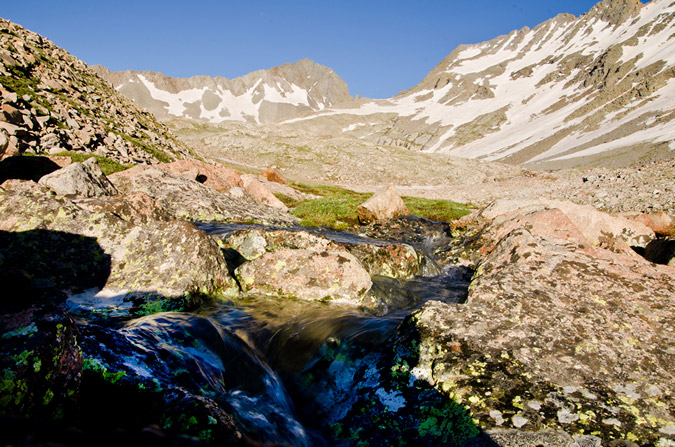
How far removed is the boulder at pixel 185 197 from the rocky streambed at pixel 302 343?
8.09 m

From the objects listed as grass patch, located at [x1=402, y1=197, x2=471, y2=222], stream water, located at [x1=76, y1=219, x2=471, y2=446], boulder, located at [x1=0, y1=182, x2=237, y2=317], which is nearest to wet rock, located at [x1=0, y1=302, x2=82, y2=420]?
stream water, located at [x1=76, y1=219, x2=471, y2=446]

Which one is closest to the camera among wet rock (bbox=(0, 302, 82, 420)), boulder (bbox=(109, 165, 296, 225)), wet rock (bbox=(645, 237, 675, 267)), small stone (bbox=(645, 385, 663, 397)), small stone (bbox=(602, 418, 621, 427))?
wet rock (bbox=(0, 302, 82, 420))

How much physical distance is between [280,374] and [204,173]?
23204 millimetres

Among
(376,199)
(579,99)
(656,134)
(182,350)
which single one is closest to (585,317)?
(182,350)

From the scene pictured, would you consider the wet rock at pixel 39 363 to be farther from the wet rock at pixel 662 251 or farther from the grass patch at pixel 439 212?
the grass patch at pixel 439 212

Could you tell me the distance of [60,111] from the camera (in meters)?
26.6

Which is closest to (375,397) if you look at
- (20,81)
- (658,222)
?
(658,222)

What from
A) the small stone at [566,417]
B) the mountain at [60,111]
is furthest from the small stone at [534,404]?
the mountain at [60,111]

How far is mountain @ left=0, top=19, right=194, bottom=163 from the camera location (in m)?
22.0

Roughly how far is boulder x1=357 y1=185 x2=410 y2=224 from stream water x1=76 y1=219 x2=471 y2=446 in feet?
50.4

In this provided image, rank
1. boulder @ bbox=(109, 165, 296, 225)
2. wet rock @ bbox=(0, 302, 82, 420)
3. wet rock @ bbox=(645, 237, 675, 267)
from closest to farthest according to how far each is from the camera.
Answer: wet rock @ bbox=(0, 302, 82, 420) → wet rock @ bbox=(645, 237, 675, 267) → boulder @ bbox=(109, 165, 296, 225)

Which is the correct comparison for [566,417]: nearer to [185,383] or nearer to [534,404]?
[534,404]

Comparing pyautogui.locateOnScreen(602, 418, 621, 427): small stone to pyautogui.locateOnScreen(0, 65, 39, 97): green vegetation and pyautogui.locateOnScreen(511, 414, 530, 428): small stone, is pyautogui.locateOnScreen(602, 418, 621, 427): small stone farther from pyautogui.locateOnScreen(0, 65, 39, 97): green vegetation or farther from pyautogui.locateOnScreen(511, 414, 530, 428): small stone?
pyautogui.locateOnScreen(0, 65, 39, 97): green vegetation

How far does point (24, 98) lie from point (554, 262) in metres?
33.0
